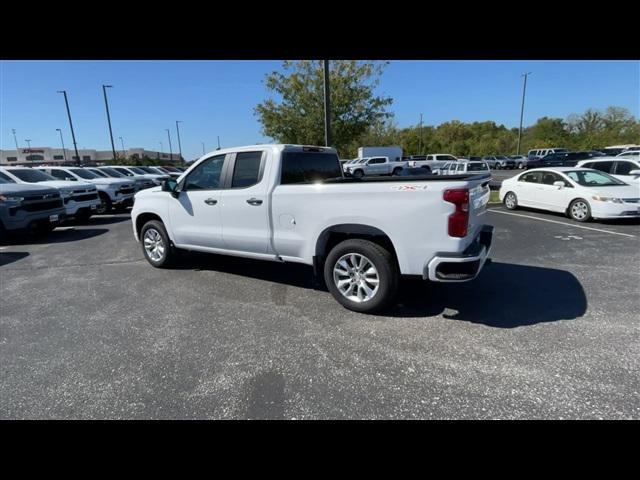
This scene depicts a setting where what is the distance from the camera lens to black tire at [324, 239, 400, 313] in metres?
3.49

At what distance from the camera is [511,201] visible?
10781 millimetres

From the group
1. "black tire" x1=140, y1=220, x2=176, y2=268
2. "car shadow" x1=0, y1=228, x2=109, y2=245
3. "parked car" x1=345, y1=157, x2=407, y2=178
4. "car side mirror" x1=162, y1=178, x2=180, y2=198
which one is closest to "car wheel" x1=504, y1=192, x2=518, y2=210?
"car side mirror" x1=162, y1=178, x2=180, y2=198

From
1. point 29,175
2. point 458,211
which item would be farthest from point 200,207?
point 29,175

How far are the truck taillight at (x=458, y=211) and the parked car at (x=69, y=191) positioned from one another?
1024cm

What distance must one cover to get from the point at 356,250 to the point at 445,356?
4.42ft

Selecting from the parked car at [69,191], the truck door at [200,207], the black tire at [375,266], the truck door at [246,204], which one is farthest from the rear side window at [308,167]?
the parked car at [69,191]

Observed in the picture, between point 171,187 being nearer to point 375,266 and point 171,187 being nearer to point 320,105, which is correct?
point 375,266

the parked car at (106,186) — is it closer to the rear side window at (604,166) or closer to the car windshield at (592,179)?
the car windshield at (592,179)

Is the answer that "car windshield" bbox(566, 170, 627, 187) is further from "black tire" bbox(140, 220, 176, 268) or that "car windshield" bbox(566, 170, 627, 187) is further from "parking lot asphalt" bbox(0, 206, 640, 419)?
"black tire" bbox(140, 220, 176, 268)

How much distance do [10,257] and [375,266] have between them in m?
7.84
